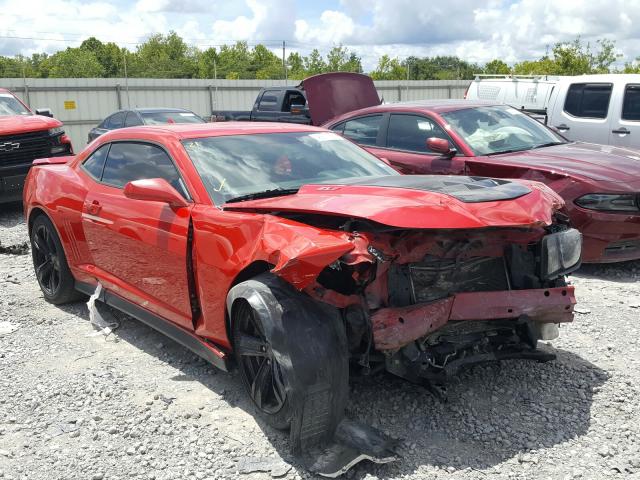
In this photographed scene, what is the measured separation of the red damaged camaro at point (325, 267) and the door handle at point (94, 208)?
28 cm

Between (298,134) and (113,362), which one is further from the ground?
(298,134)

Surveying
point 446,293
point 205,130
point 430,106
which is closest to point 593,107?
point 430,106

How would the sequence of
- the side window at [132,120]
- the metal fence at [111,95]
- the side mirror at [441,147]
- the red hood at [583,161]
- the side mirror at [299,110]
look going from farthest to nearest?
the metal fence at [111,95]
the side window at [132,120]
the side mirror at [299,110]
the side mirror at [441,147]
the red hood at [583,161]

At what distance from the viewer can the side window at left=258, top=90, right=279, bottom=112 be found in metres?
14.1

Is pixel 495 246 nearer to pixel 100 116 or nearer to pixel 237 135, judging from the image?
A: pixel 237 135

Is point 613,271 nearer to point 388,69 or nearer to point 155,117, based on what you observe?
point 155,117

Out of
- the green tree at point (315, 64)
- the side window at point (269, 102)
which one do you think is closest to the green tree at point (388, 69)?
the green tree at point (315, 64)

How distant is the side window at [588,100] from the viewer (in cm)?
1002

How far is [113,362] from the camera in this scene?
14.8ft

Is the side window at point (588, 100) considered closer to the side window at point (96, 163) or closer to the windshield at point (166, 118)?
the windshield at point (166, 118)

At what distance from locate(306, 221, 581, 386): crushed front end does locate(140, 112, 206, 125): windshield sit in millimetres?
10524

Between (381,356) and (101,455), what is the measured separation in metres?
1.49

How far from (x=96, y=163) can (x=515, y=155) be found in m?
4.09

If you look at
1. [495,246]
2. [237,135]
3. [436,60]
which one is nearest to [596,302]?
[495,246]
